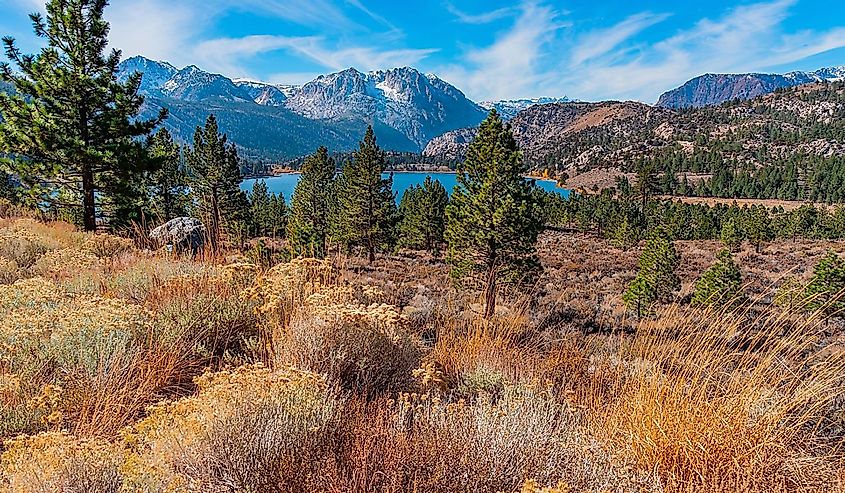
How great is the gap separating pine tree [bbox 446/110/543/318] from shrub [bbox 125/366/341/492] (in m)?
15.3

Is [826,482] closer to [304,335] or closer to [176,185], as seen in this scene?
[304,335]

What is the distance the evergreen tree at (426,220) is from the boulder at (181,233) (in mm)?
39039

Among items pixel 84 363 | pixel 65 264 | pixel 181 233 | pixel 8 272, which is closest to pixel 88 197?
pixel 181 233

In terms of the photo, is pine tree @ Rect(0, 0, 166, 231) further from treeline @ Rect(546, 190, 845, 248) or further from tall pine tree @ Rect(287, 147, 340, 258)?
treeline @ Rect(546, 190, 845, 248)

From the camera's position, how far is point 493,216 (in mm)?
17797

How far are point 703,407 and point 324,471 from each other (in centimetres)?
225

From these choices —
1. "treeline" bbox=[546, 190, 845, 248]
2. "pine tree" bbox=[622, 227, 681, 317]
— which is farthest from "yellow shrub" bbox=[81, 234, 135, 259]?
"treeline" bbox=[546, 190, 845, 248]

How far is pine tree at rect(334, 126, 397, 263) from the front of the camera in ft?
116

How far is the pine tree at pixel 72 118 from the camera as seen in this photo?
10.2 meters

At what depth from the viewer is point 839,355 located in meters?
2.81

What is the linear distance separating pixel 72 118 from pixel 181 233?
458 centimetres

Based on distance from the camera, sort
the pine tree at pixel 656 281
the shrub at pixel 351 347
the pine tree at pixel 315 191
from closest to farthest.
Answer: the shrub at pixel 351 347, the pine tree at pixel 656 281, the pine tree at pixel 315 191

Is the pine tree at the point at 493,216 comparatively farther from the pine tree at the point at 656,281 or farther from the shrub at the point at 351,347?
the shrub at the point at 351,347

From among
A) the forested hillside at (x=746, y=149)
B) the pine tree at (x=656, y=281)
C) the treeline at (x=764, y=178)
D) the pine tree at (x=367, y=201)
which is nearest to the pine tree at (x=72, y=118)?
the pine tree at (x=656, y=281)
